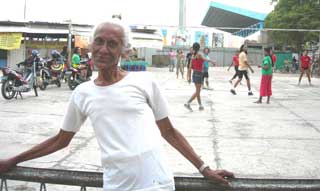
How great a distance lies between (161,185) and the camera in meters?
1.99

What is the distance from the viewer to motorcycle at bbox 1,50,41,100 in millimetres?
12160

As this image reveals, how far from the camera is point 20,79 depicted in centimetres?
1244

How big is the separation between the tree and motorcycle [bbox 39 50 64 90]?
22.6 meters

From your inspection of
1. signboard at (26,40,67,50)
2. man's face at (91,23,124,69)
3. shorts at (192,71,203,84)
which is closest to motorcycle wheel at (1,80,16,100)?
shorts at (192,71,203,84)

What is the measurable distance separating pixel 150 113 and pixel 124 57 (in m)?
0.32

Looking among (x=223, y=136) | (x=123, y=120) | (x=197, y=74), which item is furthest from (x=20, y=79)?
(x=123, y=120)

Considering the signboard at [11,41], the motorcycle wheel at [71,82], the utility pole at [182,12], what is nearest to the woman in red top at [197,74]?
the motorcycle wheel at [71,82]

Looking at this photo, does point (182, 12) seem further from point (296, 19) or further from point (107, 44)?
point (107, 44)

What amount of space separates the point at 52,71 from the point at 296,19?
24.1 metres

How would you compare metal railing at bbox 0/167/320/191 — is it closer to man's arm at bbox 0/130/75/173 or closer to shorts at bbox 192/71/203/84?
man's arm at bbox 0/130/75/173

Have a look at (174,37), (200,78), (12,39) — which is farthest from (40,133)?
(174,37)

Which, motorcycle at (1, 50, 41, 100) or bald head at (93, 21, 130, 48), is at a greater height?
bald head at (93, 21, 130, 48)

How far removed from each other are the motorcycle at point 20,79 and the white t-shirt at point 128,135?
10512mm

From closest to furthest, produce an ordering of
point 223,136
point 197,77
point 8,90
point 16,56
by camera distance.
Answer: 1. point 223,136
2. point 197,77
3. point 8,90
4. point 16,56
